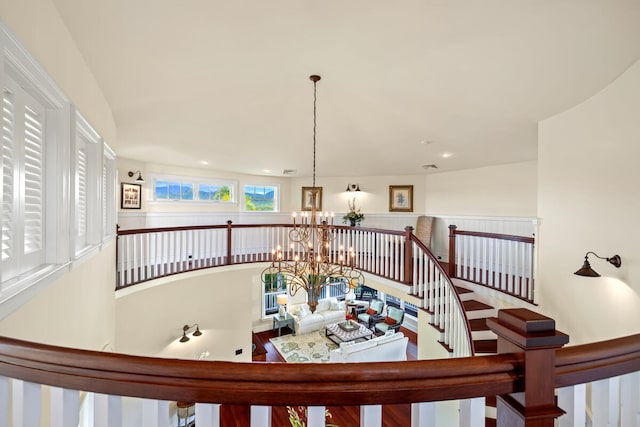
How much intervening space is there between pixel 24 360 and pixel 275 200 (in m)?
7.65

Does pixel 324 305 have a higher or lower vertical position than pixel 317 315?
higher

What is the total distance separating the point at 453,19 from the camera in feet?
6.79

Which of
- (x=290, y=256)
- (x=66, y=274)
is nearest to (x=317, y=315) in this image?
(x=290, y=256)

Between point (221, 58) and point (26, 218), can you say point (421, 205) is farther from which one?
point (26, 218)

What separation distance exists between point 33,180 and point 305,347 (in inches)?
311

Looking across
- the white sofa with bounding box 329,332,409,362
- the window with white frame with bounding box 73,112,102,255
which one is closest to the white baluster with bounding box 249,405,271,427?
the window with white frame with bounding box 73,112,102,255

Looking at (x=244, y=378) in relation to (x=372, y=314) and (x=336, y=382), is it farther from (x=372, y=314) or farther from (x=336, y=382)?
(x=372, y=314)

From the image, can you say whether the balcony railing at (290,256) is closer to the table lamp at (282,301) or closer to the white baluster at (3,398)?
the white baluster at (3,398)

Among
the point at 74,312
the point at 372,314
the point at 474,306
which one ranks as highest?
the point at 74,312

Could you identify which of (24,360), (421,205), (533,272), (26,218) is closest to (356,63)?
(26,218)

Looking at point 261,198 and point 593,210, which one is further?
point 261,198

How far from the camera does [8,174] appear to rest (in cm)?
125

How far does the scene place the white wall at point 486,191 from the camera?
5605mm

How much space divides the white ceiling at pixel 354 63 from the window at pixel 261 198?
3.07 metres
